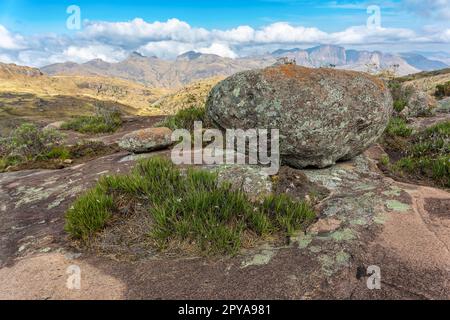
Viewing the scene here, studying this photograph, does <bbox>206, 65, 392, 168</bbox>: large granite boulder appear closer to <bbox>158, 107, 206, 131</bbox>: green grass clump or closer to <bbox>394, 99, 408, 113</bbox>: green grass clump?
<bbox>158, 107, 206, 131</bbox>: green grass clump

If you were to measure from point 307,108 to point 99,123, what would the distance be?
50.6ft

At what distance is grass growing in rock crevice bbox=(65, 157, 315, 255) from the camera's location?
5.33 metres

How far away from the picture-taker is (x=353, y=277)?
14.7 ft

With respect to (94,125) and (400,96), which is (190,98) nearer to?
(94,125)

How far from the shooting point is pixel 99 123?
65.5ft

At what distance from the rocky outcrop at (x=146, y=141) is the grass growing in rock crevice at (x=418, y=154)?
6.63 metres

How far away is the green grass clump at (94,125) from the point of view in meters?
18.9

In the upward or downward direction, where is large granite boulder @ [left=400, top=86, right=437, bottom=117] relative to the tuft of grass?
upward

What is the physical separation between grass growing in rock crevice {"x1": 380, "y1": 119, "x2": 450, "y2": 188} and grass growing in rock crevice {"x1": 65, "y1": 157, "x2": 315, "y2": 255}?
14.5 ft
